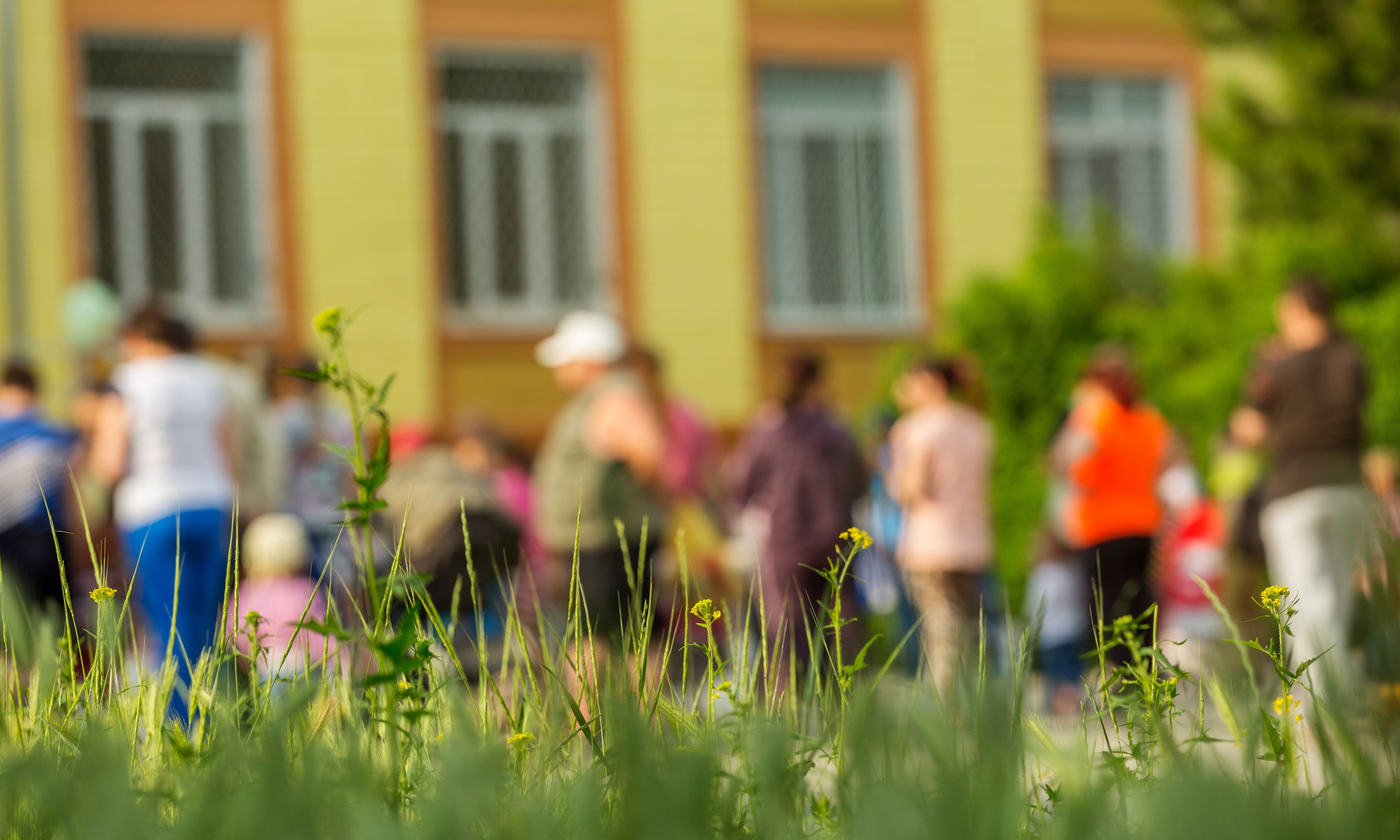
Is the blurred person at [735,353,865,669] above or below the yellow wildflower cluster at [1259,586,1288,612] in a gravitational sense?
below

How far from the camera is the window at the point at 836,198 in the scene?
1430 centimetres

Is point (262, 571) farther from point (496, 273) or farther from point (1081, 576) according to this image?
point (496, 273)

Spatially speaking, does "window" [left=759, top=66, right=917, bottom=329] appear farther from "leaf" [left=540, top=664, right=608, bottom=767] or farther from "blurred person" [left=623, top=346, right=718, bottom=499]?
"leaf" [left=540, top=664, right=608, bottom=767]

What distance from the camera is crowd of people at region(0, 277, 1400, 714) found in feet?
19.9

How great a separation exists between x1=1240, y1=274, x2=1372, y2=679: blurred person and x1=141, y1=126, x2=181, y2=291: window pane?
339 inches

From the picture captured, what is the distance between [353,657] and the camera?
202cm

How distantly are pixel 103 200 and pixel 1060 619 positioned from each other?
24.9 ft

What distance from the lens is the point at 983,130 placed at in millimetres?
14555

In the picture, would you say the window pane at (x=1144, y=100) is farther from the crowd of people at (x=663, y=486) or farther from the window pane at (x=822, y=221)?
the crowd of people at (x=663, y=486)

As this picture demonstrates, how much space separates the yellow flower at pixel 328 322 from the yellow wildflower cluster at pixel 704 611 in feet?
1.83

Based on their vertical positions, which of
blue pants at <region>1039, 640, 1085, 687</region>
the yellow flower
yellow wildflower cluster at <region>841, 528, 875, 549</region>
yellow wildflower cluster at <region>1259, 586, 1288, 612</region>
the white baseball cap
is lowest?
blue pants at <region>1039, 640, 1085, 687</region>

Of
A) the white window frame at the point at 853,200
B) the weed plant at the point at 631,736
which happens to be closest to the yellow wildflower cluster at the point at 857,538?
the weed plant at the point at 631,736

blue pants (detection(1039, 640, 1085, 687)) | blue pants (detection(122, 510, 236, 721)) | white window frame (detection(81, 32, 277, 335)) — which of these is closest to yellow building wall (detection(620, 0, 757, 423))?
white window frame (detection(81, 32, 277, 335))

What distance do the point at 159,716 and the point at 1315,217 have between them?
12.2 metres
